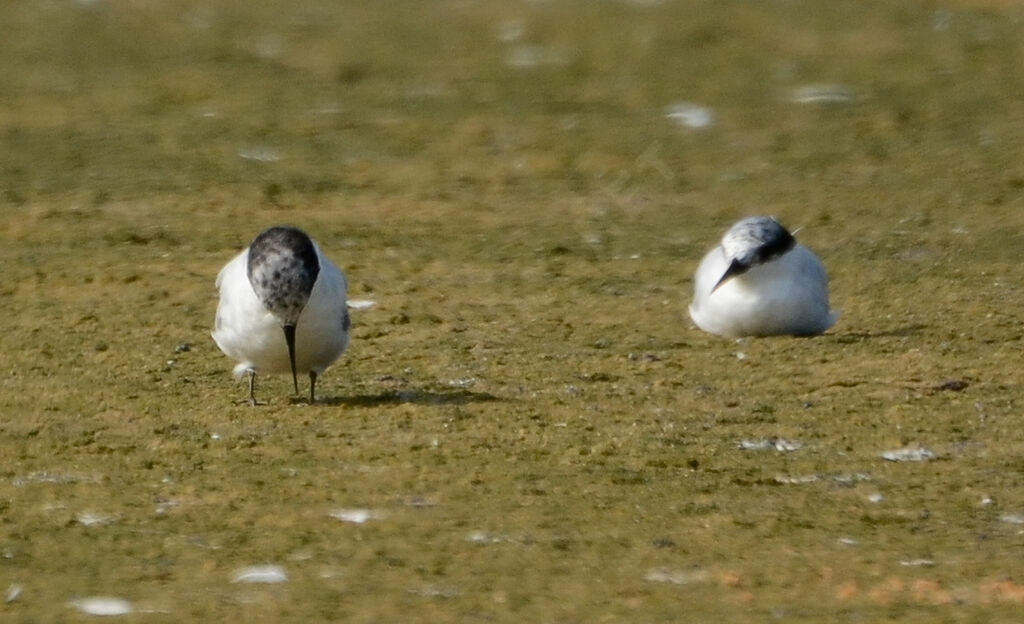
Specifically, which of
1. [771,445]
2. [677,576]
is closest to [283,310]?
[771,445]

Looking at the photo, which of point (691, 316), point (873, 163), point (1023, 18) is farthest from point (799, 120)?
point (691, 316)

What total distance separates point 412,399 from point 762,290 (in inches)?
75.7

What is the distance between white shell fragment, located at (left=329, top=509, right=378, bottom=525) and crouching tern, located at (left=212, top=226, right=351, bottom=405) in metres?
1.29

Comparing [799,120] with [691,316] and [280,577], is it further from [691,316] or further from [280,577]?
[280,577]

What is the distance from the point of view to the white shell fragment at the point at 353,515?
5.85 metres

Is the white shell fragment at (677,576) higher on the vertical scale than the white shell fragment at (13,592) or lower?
lower

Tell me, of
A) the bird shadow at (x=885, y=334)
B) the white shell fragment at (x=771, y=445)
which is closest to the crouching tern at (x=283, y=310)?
the white shell fragment at (x=771, y=445)

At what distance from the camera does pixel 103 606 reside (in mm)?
5016

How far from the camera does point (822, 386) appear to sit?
7.77 meters

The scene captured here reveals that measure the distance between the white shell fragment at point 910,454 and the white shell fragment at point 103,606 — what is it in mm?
2740

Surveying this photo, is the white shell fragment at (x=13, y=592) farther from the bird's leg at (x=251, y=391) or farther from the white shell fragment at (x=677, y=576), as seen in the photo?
the bird's leg at (x=251, y=391)

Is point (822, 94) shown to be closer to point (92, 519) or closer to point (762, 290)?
point (762, 290)

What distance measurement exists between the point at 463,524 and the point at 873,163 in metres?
6.99

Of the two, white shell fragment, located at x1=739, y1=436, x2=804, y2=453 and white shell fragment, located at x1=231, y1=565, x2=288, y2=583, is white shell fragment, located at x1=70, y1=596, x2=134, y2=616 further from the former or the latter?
white shell fragment, located at x1=739, y1=436, x2=804, y2=453
